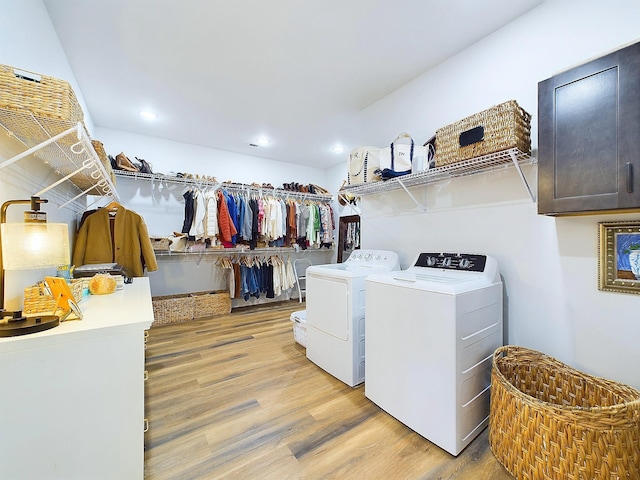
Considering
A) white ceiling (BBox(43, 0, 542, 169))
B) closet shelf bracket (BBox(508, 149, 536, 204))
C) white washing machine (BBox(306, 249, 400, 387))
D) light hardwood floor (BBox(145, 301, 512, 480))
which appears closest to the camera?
light hardwood floor (BBox(145, 301, 512, 480))

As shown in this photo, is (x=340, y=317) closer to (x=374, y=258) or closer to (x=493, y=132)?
(x=374, y=258)

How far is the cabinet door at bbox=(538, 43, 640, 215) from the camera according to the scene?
1.14 meters

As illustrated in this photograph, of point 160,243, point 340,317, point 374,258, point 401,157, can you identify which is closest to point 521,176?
point 401,157

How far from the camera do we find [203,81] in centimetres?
250

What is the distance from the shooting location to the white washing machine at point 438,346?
55.1 inches

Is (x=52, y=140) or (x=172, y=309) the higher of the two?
(x=52, y=140)

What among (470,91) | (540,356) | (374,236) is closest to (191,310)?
(374,236)

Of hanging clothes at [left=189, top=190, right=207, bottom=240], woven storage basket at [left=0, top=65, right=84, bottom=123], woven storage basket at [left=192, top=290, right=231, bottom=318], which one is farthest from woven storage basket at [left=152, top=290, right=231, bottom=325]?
woven storage basket at [left=0, top=65, right=84, bottom=123]

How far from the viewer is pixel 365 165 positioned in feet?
7.82

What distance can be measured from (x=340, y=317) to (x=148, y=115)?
3260 mm

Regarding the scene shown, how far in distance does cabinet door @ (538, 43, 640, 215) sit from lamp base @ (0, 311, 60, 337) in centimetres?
231

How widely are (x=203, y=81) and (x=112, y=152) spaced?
2045mm

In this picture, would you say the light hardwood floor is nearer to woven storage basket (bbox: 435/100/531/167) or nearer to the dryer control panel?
the dryer control panel

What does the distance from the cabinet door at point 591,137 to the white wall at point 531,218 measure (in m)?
0.30
